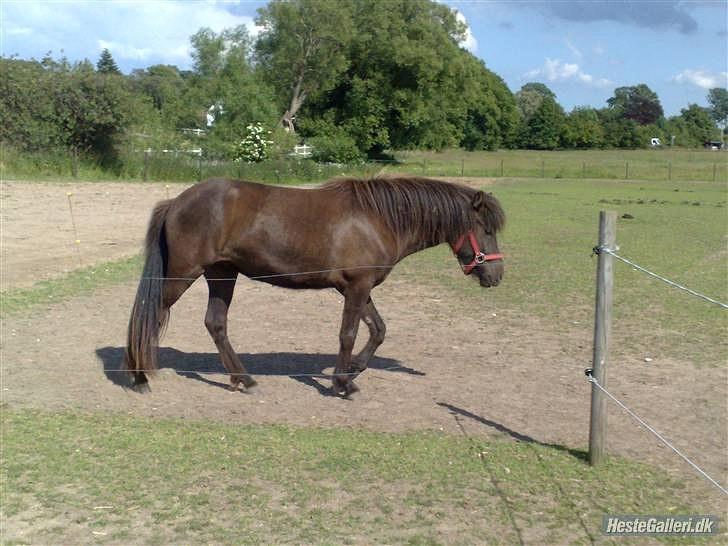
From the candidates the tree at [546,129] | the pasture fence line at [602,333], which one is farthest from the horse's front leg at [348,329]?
the tree at [546,129]

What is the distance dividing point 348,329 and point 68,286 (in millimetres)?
6215

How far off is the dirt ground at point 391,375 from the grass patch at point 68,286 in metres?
0.30

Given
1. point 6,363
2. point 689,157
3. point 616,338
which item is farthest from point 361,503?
point 689,157

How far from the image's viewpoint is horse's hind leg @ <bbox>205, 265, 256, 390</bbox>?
6977 mm

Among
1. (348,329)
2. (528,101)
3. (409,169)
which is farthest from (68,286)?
(528,101)

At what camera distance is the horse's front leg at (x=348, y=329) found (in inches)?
260

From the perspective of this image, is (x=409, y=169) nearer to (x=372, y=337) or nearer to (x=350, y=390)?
(x=372, y=337)

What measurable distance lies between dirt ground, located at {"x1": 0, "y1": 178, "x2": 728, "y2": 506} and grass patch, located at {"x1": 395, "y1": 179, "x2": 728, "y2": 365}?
62 centimetres

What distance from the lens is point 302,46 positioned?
182 feet

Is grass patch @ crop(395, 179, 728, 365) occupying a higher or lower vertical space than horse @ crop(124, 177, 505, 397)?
lower

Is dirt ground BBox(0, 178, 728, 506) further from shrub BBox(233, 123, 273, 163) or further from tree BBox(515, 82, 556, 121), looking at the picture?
tree BBox(515, 82, 556, 121)

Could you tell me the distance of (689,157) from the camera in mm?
71500

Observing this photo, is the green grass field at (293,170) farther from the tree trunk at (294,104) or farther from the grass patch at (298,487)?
the grass patch at (298,487)

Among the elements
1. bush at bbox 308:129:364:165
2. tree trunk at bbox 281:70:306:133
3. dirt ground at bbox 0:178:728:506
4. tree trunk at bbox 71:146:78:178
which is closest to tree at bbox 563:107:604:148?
tree trunk at bbox 281:70:306:133
